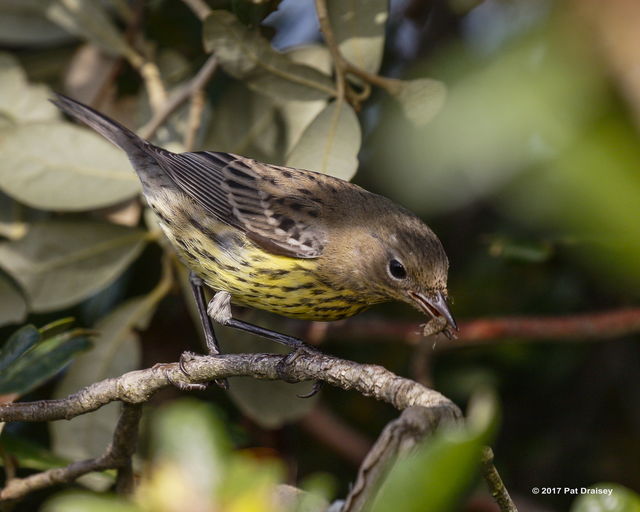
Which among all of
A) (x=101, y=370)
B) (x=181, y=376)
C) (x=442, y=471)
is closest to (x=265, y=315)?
(x=101, y=370)

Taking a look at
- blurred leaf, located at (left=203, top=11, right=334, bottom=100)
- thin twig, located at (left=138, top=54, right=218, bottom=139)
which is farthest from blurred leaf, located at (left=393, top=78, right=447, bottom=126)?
thin twig, located at (left=138, top=54, right=218, bottom=139)

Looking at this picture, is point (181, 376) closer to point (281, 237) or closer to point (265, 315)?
point (281, 237)

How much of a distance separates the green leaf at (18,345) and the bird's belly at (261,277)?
102 cm

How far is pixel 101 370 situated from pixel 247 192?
1.06m

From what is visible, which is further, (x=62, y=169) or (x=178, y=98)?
(x=178, y=98)

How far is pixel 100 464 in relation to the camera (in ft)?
9.37

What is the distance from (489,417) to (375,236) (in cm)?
267

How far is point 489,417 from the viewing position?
94 centimetres

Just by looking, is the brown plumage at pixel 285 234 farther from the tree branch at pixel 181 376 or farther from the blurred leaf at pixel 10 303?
the tree branch at pixel 181 376

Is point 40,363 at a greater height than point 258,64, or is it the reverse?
point 258,64

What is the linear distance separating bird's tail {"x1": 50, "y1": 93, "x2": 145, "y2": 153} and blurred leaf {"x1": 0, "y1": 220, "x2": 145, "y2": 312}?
404mm

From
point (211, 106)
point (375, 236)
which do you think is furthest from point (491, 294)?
point (211, 106)

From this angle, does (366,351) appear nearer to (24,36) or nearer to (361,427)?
(361,427)

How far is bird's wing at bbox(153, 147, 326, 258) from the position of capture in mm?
3707
